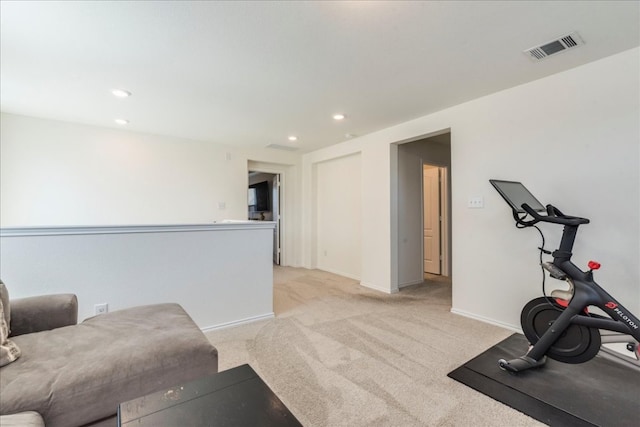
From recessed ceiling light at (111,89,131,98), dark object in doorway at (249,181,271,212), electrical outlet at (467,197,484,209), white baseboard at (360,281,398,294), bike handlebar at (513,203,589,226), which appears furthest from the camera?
dark object in doorway at (249,181,271,212)

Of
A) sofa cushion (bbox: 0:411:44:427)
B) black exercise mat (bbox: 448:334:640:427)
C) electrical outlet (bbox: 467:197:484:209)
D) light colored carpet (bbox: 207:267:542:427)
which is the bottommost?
light colored carpet (bbox: 207:267:542:427)

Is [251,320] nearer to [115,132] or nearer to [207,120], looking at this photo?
[207,120]

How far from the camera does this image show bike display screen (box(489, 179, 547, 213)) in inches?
79.6

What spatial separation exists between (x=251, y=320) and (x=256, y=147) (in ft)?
10.9

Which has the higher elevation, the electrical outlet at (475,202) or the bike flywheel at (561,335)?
the electrical outlet at (475,202)

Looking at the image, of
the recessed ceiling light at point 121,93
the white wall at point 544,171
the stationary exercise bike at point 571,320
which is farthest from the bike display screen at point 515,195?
the recessed ceiling light at point 121,93

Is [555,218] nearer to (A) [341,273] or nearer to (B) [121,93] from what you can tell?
(A) [341,273]

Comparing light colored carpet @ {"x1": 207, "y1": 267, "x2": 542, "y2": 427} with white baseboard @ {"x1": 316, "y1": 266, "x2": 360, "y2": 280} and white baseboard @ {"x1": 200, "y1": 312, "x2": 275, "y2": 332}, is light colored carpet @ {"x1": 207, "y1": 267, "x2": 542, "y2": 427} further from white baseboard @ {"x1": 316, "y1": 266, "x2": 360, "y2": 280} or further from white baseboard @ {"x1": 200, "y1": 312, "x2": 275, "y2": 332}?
white baseboard @ {"x1": 316, "y1": 266, "x2": 360, "y2": 280}

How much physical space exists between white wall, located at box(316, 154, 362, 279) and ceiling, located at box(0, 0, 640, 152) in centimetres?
Result: 185

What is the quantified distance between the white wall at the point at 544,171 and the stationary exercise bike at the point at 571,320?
0.59 m

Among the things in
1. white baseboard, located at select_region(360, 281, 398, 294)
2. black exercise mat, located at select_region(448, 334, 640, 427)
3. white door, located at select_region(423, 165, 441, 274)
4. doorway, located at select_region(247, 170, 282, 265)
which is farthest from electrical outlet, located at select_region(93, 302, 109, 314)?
white door, located at select_region(423, 165, 441, 274)

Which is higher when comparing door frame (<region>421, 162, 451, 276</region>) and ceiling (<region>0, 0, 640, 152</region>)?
ceiling (<region>0, 0, 640, 152</region>)

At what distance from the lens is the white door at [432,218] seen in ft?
17.2

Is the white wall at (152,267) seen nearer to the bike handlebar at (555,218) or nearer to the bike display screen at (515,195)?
the bike display screen at (515,195)
